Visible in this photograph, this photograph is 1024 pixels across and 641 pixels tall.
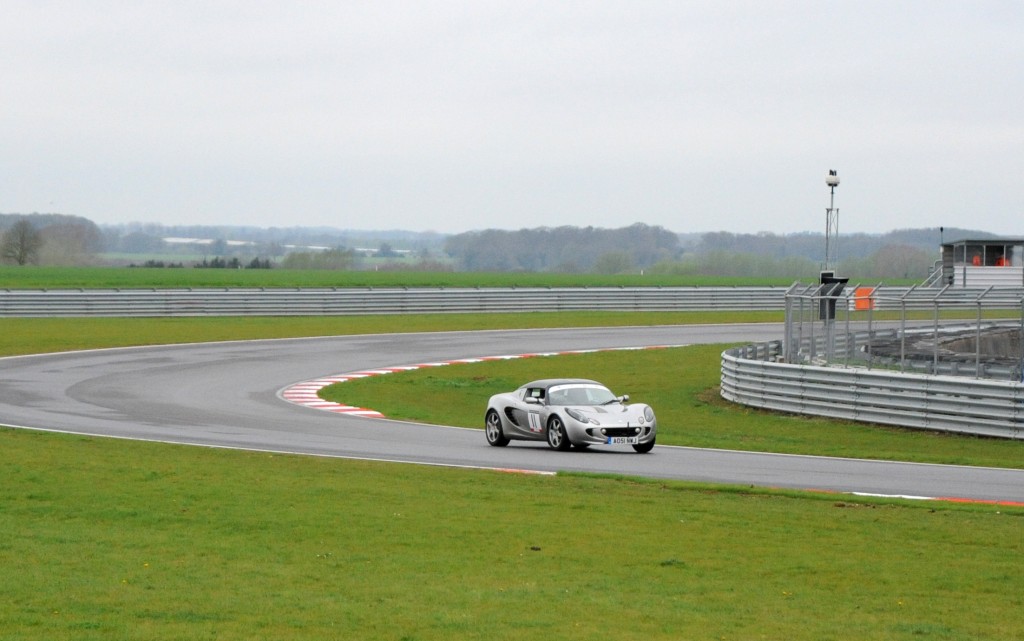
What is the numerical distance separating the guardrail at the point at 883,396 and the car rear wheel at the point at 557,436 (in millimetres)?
6425

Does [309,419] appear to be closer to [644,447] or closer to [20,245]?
[644,447]

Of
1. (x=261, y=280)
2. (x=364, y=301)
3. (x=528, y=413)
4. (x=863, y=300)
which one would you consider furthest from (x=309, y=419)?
(x=261, y=280)

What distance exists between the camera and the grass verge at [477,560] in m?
7.97

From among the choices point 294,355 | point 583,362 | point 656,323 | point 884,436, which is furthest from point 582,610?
point 656,323

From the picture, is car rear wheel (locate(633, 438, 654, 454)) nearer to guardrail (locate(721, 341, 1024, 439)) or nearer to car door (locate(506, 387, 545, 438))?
car door (locate(506, 387, 545, 438))

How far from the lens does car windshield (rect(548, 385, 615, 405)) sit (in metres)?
19.8

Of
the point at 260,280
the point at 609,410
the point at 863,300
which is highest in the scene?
the point at 863,300

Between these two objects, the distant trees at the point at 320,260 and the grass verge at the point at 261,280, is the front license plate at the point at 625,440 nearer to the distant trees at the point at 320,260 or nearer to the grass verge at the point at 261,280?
the grass verge at the point at 261,280

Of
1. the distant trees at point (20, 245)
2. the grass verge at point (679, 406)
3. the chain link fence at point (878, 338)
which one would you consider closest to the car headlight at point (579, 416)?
the grass verge at point (679, 406)

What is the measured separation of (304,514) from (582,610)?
4.58 m

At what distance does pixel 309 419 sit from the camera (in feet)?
76.8

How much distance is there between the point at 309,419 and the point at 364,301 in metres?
35.2

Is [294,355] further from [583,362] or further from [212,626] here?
[212,626]

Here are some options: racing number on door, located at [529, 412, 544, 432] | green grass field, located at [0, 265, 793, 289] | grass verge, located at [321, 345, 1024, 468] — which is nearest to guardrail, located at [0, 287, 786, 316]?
green grass field, located at [0, 265, 793, 289]
